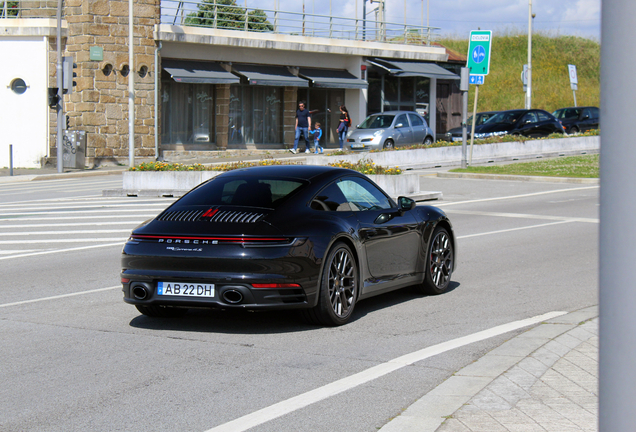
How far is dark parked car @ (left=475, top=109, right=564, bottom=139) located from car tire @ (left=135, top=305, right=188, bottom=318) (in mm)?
30395

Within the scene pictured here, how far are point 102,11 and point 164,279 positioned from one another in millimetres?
26868

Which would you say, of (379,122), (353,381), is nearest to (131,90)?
(379,122)

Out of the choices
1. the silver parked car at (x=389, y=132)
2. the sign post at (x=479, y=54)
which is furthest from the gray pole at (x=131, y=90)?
the sign post at (x=479, y=54)

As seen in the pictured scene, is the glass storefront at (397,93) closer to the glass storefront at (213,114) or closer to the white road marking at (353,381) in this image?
the glass storefront at (213,114)

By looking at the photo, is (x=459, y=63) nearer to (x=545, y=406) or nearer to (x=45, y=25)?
(x=45, y=25)

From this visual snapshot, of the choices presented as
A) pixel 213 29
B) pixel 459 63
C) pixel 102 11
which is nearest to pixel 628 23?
pixel 102 11

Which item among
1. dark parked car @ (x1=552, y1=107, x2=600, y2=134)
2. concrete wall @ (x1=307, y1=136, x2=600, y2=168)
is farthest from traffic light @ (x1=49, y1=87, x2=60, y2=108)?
dark parked car @ (x1=552, y1=107, x2=600, y2=134)

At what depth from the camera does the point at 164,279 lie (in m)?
6.67

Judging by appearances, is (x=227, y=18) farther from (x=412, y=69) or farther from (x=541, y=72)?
(x=541, y=72)

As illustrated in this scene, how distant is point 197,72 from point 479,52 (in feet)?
43.6

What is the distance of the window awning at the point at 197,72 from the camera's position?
33.6 metres

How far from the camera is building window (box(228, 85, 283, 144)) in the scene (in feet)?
122

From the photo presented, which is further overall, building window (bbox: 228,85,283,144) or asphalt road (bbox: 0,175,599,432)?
building window (bbox: 228,85,283,144)

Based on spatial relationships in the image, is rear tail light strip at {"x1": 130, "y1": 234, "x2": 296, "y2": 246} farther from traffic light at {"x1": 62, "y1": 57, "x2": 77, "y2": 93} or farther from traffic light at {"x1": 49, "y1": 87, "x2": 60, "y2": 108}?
traffic light at {"x1": 62, "y1": 57, "x2": 77, "y2": 93}
